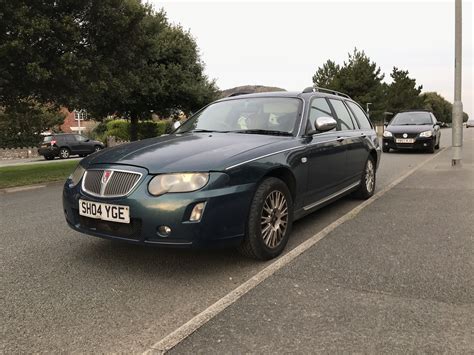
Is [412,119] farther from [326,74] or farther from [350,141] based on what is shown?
[326,74]

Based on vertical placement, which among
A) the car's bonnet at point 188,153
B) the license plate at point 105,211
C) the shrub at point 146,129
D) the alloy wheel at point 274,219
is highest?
the shrub at point 146,129

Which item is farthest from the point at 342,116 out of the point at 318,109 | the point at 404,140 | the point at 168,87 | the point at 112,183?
the point at 168,87

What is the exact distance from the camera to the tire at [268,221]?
12.0ft

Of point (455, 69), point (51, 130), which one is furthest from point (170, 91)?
point (51, 130)

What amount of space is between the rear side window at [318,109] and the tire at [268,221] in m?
1.13

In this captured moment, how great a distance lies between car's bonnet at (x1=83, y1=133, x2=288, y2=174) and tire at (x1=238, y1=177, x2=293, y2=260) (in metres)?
0.34

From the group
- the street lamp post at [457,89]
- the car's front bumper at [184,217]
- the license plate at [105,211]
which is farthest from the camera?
the street lamp post at [457,89]

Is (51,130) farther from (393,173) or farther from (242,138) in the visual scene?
(242,138)

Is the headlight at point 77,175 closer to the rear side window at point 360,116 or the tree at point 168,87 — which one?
the rear side window at point 360,116

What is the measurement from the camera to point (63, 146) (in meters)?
27.3

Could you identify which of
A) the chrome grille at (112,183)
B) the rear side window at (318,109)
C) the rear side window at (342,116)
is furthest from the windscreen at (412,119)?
the chrome grille at (112,183)

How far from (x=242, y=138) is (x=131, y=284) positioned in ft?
5.59

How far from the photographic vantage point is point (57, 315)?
2926 mm

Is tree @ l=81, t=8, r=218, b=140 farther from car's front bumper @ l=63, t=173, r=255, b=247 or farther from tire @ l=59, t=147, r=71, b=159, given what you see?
car's front bumper @ l=63, t=173, r=255, b=247
